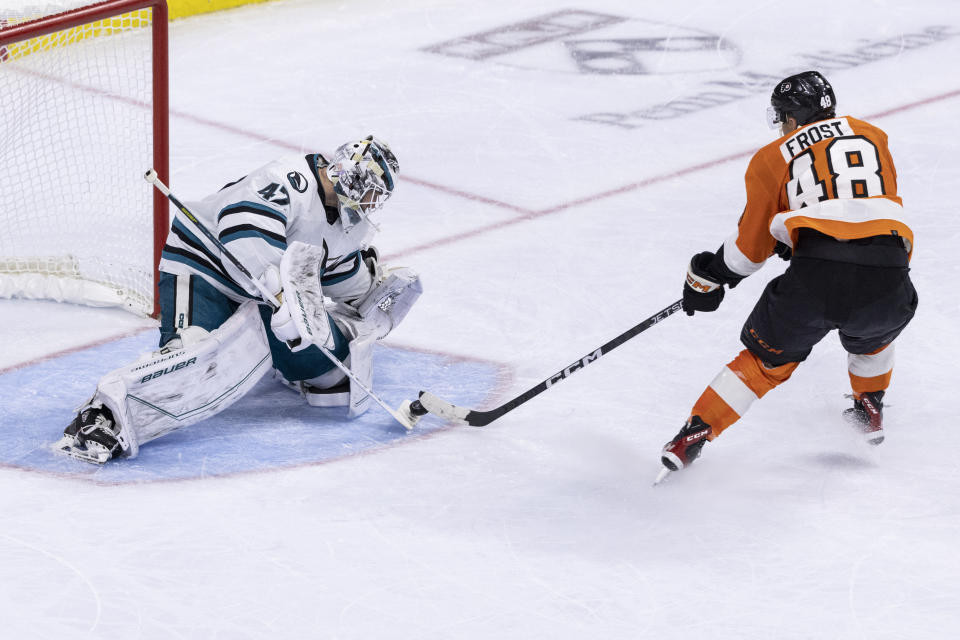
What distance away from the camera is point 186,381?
3279 mm

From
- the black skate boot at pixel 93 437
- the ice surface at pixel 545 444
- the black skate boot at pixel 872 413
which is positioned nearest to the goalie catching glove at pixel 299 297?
the ice surface at pixel 545 444

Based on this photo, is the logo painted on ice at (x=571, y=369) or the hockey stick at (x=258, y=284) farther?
the logo painted on ice at (x=571, y=369)

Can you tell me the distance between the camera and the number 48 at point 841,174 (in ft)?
9.83

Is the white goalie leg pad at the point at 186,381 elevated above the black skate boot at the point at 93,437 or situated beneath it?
elevated above

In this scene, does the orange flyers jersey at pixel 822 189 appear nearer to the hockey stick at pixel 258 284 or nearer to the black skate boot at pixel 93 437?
the hockey stick at pixel 258 284

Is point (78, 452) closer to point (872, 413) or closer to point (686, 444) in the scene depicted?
point (686, 444)

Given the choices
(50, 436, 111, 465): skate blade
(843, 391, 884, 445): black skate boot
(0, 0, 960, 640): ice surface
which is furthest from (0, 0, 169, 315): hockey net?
(843, 391, 884, 445): black skate boot

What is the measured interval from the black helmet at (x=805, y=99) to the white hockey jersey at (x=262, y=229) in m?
1.03

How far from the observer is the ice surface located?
2.73 m

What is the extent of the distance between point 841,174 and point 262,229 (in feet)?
4.25

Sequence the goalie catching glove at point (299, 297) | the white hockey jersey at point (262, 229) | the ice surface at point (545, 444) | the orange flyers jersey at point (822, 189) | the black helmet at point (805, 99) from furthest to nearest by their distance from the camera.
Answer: the white hockey jersey at point (262, 229), the goalie catching glove at point (299, 297), the black helmet at point (805, 99), the orange flyers jersey at point (822, 189), the ice surface at point (545, 444)

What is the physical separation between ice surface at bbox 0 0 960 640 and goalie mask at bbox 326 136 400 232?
579mm

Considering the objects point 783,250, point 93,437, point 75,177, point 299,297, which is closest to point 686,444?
point 783,250

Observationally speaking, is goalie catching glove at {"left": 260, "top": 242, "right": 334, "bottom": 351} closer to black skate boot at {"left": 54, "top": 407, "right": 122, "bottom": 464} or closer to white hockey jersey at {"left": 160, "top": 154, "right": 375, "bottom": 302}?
white hockey jersey at {"left": 160, "top": 154, "right": 375, "bottom": 302}
